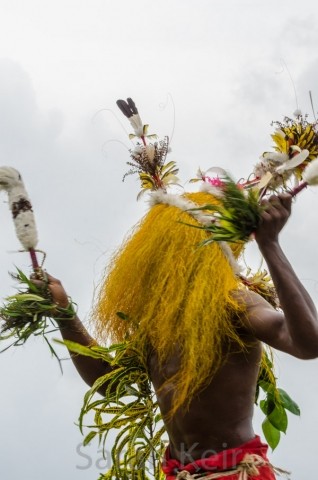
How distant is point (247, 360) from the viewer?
4.11 meters

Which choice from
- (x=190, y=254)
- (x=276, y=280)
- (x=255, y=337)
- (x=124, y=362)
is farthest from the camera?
(x=124, y=362)

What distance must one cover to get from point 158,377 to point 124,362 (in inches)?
13.1

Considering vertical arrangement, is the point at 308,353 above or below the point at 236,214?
below

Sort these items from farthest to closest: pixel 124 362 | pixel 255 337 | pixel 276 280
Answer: pixel 124 362 → pixel 255 337 → pixel 276 280

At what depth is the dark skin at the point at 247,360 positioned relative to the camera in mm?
3592

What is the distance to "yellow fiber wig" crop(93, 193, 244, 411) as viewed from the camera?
4.04m

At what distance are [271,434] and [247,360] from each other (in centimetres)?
94

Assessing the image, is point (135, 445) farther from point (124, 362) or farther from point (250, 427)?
point (250, 427)

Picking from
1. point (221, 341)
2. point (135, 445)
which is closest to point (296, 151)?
point (221, 341)

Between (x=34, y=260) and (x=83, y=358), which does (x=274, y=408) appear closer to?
(x=83, y=358)

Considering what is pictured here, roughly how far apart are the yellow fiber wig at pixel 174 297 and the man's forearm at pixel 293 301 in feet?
1.36

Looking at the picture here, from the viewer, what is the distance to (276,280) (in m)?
3.59

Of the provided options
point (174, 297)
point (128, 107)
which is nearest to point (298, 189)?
point (174, 297)

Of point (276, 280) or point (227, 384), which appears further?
point (227, 384)
